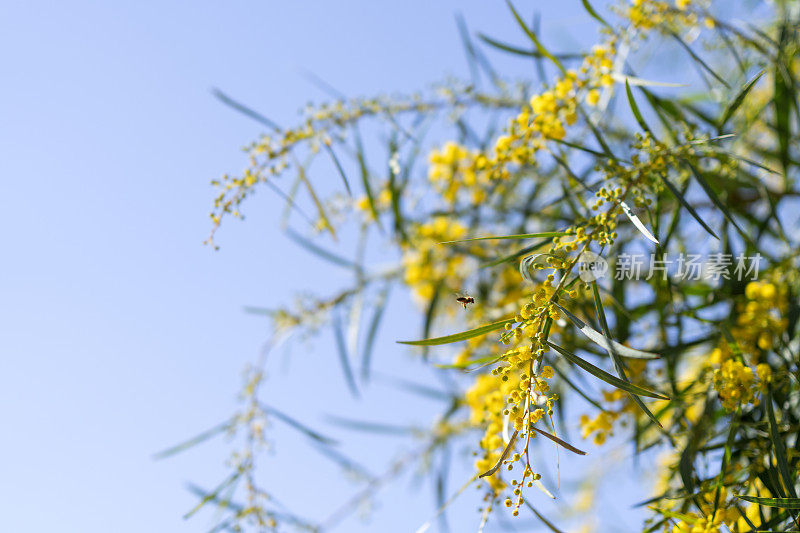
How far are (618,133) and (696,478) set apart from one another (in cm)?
105

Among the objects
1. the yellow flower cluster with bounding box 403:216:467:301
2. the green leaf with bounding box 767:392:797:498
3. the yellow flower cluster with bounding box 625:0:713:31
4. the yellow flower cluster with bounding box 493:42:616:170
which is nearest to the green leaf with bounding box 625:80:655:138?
the yellow flower cluster with bounding box 493:42:616:170

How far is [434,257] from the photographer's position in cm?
178

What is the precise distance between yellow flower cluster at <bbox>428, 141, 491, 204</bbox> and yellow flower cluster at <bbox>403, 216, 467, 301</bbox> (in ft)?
0.30

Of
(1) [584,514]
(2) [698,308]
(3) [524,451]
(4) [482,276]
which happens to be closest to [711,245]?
(2) [698,308]

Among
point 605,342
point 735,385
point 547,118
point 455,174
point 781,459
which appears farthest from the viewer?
point 455,174

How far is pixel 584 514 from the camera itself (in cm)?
228

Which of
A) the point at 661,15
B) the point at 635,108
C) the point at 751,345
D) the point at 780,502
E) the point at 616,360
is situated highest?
the point at 661,15

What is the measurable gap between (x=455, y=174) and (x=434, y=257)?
0.25 meters

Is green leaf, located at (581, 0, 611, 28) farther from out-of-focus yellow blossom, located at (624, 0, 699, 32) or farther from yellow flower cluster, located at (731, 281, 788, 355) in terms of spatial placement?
yellow flower cluster, located at (731, 281, 788, 355)

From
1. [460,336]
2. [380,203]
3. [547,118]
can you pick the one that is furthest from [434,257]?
[460,336]

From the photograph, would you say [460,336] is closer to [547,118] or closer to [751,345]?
[547,118]

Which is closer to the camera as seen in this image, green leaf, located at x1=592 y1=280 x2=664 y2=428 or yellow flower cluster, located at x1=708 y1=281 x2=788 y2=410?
green leaf, located at x1=592 y1=280 x2=664 y2=428

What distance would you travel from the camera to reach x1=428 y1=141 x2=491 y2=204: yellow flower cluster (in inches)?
64.5

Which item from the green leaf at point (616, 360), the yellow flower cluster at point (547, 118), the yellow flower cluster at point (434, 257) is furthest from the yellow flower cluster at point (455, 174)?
the green leaf at point (616, 360)
